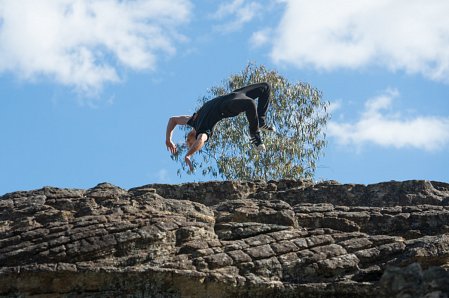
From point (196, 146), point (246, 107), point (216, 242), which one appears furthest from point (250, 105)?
point (216, 242)

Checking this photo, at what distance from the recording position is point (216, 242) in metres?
19.2

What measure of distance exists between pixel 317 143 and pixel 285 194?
21.9 m

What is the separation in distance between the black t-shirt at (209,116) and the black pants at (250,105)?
0.36 ft

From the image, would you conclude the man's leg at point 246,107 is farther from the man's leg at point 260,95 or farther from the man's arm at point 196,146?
the man's arm at point 196,146

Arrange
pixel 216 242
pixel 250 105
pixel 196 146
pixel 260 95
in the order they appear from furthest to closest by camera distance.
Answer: pixel 260 95 < pixel 250 105 < pixel 196 146 < pixel 216 242

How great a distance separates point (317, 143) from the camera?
43625 millimetres

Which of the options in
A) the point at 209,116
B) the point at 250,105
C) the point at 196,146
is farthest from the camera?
the point at 250,105

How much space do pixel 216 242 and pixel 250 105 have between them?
385 cm

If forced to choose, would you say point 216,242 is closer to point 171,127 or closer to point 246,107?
point 171,127

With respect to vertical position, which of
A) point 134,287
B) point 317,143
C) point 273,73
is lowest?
point 134,287

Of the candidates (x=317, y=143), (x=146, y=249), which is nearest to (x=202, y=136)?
(x=146, y=249)

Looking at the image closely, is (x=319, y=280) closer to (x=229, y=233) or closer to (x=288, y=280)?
(x=288, y=280)

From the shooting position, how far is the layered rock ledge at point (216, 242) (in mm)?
18109

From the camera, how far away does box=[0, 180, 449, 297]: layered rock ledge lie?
18.1 m
